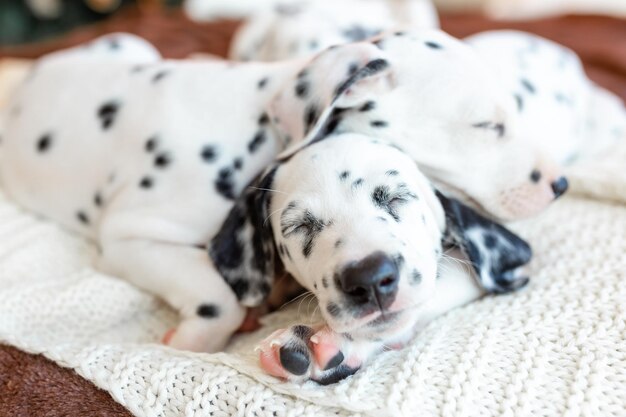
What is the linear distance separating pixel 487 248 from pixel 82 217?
4.45 ft

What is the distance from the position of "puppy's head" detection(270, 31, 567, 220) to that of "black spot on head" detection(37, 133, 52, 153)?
901 mm

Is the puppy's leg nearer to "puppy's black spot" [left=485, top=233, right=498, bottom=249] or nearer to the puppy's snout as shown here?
"puppy's black spot" [left=485, top=233, right=498, bottom=249]

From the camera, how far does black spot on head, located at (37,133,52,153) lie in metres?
2.41

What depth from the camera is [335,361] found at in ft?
4.70

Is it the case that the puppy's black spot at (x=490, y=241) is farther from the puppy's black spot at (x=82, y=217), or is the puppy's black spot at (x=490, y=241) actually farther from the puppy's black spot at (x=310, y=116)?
the puppy's black spot at (x=82, y=217)

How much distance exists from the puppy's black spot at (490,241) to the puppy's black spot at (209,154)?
33.3 inches

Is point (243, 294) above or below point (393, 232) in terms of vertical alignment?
below

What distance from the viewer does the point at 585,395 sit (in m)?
1.34

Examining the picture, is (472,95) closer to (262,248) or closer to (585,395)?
(262,248)

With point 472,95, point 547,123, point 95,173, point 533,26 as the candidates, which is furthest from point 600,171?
point 533,26

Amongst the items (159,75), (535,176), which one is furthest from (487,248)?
(159,75)

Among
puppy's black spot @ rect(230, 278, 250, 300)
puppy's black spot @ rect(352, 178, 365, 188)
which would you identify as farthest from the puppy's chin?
puppy's black spot @ rect(230, 278, 250, 300)

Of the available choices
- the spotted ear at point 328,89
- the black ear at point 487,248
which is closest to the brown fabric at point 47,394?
the spotted ear at point 328,89

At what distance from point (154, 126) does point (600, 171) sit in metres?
1.50
